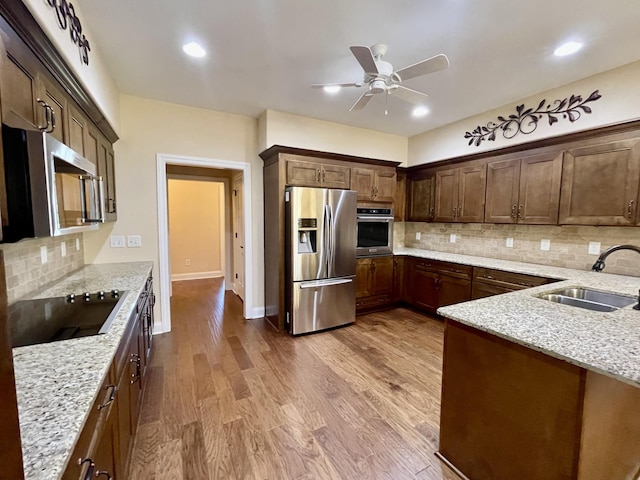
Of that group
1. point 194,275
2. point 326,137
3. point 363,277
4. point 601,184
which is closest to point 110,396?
point 363,277

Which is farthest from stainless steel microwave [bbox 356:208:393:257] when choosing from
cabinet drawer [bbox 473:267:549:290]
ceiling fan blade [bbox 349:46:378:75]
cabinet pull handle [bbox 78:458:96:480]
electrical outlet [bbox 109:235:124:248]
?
cabinet pull handle [bbox 78:458:96:480]

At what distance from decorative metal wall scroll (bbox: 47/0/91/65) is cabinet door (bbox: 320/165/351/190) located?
93.4 inches

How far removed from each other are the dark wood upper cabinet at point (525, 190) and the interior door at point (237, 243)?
3.44 metres

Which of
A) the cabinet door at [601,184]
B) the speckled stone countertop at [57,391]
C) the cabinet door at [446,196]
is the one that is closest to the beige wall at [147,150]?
the speckled stone countertop at [57,391]

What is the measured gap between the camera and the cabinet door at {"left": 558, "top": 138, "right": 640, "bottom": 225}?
8.34ft

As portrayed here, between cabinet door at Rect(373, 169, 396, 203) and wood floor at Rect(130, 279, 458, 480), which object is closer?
wood floor at Rect(130, 279, 458, 480)

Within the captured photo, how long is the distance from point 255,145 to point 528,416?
375 cm

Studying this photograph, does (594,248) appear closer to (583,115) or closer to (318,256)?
(583,115)

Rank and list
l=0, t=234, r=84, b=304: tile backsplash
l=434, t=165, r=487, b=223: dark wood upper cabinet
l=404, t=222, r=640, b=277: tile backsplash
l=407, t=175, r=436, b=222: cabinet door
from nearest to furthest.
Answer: l=0, t=234, r=84, b=304: tile backsplash < l=404, t=222, r=640, b=277: tile backsplash < l=434, t=165, r=487, b=223: dark wood upper cabinet < l=407, t=175, r=436, b=222: cabinet door

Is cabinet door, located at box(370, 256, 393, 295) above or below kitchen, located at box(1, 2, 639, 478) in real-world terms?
below

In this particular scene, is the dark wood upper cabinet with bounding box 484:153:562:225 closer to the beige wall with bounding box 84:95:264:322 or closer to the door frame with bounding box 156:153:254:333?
the door frame with bounding box 156:153:254:333

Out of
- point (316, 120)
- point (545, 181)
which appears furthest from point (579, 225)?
point (316, 120)

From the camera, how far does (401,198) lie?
189 inches

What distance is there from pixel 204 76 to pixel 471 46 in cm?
236
